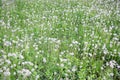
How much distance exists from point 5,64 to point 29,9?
526cm

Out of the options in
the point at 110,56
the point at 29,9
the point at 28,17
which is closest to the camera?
the point at 110,56

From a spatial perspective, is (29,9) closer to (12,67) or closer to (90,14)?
(90,14)

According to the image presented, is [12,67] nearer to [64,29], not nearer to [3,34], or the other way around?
[3,34]

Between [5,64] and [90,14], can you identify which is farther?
[90,14]

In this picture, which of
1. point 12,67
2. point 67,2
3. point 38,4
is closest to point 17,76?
point 12,67

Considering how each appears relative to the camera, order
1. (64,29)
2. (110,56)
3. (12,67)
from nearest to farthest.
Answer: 1. (12,67)
2. (110,56)
3. (64,29)

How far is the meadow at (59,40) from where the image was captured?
5535mm

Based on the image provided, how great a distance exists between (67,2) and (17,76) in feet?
22.6

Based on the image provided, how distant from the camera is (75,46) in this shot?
6809 millimetres

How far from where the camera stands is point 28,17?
30.2ft

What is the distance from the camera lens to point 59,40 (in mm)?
6773

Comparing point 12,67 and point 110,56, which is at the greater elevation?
point 12,67

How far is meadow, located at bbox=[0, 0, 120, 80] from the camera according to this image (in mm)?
5535

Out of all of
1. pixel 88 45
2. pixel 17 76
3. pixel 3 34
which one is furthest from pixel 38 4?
pixel 17 76
